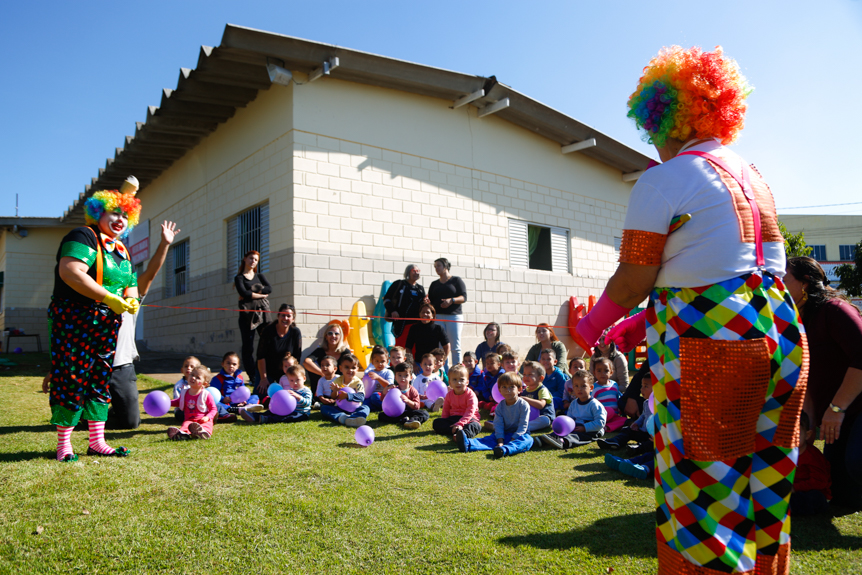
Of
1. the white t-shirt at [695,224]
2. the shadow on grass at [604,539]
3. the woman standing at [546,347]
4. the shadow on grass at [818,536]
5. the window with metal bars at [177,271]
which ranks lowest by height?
the shadow on grass at [818,536]

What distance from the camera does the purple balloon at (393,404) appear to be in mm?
5957

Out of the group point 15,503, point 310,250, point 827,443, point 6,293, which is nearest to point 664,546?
point 827,443

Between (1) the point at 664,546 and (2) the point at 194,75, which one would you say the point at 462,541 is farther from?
(2) the point at 194,75

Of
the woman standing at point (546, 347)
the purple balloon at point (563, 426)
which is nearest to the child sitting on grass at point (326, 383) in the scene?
the purple balloon at point (563, 426)

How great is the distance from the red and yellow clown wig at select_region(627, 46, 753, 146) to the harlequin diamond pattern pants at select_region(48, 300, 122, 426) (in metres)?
4.00

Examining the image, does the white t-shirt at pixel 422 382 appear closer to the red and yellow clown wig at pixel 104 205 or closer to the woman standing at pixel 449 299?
the woman standing at pixel 449 299

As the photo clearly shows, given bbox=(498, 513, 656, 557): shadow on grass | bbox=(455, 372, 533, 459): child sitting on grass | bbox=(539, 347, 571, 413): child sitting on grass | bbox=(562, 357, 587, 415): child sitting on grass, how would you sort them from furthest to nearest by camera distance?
bbox=(539, 347, 571, 413): child sitting on grass
bbox=(562, 357, 587, 415): child sitting on grass
bbox=(455, 372, 533, 459): child sitting on grass
bbox=(498, 513, 656, 557): shadow on grass

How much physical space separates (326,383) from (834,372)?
5141 millimetres

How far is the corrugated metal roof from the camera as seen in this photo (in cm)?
893

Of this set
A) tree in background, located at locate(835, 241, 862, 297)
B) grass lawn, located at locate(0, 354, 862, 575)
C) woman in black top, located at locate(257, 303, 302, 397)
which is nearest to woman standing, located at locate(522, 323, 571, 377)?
woman in black top, located at locate(257, 303, 302, 397)

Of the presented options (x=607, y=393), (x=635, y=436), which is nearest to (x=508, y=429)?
(x=635, y=436)

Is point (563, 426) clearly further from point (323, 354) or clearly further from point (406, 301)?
point (406, 301)

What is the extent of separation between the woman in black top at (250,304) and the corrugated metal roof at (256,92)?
10.9 ft

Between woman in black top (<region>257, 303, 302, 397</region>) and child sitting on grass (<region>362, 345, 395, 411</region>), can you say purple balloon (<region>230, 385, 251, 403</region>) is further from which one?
child sitting on grass (<region>362, 345, 395, 411</region>)
